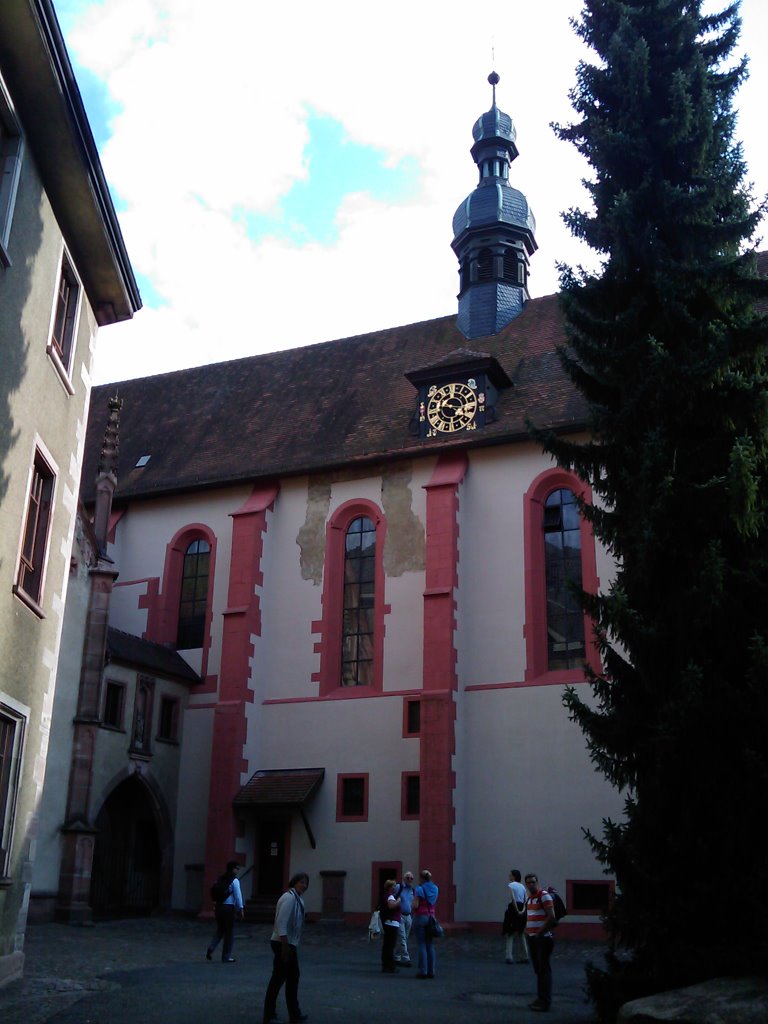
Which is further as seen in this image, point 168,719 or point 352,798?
point 168,719

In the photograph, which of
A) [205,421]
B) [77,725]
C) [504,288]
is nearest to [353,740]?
[77,725]

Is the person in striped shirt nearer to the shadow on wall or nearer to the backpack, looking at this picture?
the backpack

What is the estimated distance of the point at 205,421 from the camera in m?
28.2

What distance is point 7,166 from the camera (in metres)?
10.2

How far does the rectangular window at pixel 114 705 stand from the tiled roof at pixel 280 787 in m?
2.75

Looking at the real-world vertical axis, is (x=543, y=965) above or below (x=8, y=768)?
below

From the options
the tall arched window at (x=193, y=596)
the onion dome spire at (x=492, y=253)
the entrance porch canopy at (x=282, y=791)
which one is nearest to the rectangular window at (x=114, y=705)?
the entrance porch canopy at (x=282, y=791)

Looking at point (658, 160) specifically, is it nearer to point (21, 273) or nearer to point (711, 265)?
point (711, 265)

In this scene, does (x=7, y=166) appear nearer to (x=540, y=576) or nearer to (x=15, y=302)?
(x=15, y=302)

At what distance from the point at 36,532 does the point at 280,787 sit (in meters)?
11.4

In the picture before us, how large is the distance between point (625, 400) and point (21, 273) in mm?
5802

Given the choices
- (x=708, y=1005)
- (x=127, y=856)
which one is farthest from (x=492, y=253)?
(x=708, y=1005)

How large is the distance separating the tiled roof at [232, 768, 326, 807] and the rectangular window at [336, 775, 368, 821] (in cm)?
48

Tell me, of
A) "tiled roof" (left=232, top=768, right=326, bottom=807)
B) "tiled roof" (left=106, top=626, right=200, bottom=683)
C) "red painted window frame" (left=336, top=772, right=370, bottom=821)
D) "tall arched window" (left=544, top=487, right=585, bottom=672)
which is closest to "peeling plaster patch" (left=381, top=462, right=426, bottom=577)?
"tall arched window" (left=544, top=487, right=585, bottom=672)
